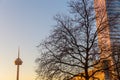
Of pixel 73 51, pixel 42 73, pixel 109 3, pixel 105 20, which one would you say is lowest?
pixel 42 73

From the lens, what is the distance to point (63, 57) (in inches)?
1061

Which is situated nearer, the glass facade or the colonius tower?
the colonius tower

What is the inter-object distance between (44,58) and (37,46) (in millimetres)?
1767

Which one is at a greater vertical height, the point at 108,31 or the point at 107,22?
the point at 107,22

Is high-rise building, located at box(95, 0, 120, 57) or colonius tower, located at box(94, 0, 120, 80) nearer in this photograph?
colonius tower, located at box(94, 0, 120, 80)

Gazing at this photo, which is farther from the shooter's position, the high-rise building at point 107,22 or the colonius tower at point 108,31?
the high-rise building at point 107,22

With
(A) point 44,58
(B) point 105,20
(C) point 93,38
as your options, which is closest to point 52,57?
(A) point 44,58

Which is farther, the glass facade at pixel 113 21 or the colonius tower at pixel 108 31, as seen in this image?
the glass facade at pixel 113 21

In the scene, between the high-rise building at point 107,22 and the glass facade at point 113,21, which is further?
the glass facade at point 113,21

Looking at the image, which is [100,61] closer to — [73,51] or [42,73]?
[73,51]

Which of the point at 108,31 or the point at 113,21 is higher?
the point at 113,21

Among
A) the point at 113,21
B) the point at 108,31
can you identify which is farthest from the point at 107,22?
the point at 108,31

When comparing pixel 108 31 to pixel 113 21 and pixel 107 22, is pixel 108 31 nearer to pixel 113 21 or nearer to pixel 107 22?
pixel 107 22

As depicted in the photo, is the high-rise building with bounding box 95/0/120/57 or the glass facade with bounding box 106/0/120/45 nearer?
the high-rise building with bounding box 95/0/120/57
